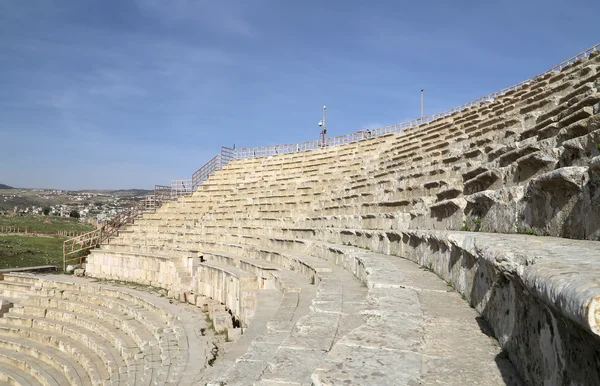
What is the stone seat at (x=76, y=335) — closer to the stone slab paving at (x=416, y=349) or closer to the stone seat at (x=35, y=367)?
the stone seat at (x=35, y=367)

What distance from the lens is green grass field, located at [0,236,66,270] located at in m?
24.8

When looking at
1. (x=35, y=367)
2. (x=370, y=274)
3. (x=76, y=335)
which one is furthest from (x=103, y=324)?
(x=370, y=274)

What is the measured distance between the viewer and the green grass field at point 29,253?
24.8 metres

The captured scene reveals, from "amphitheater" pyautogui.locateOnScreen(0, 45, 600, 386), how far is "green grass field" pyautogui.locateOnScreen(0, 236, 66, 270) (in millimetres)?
5437

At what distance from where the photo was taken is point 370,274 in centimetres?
575

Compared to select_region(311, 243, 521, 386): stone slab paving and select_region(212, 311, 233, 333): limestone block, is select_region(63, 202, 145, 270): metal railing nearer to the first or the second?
select_region(212, 311, 233, 333): limestone block

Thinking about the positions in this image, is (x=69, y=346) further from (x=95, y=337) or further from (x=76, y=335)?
(x=95, y=337)

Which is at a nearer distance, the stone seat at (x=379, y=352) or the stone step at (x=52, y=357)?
the stone seat at (x=379, y=352)

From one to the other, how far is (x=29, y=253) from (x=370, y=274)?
2740cm

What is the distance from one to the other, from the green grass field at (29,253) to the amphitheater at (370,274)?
5.44 m

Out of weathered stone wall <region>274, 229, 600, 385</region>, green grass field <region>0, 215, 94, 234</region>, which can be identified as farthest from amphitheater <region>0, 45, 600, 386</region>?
green grass field <region>0, 215, 94, 234</region>

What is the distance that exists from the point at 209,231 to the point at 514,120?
1223cm

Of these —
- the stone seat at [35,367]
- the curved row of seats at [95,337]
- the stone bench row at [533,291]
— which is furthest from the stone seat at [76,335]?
the stone bench row at [533,291]

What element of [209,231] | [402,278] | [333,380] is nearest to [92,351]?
[209,231]
